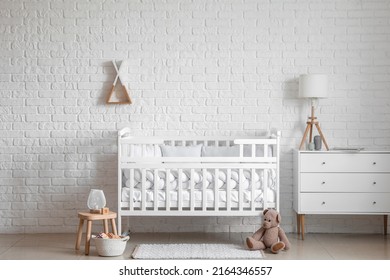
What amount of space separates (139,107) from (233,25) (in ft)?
3.26

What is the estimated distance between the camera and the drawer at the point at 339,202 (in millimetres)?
5242

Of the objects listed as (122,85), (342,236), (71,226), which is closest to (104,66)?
(122,85)

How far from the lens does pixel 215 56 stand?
18.3 ft

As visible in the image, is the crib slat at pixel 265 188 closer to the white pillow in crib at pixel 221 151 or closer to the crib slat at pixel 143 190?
the white pillow in crib at pixel 221 151

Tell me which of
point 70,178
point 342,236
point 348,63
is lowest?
point 342,236

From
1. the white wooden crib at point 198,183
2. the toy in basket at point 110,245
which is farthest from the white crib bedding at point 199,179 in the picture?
the toy in basket at point 110,245

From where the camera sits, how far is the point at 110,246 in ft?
15.1

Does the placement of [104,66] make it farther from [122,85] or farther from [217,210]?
Result: [217,210]

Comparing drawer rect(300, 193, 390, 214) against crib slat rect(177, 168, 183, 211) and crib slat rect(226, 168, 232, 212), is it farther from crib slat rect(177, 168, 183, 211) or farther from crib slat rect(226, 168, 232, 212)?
crib slat rect(177, 168, 183, 211)

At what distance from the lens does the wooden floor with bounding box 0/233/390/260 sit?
4629mm

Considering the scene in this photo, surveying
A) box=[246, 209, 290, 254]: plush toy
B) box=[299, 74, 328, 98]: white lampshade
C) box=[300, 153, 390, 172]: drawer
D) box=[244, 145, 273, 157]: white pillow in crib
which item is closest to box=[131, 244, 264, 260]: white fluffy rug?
box=[246, 209, 290, 254]: plush toy

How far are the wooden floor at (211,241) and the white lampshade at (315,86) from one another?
1.10 meters

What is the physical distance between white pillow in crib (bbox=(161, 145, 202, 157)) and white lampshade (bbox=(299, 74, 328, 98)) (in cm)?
93

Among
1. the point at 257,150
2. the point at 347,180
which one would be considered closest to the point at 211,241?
the point at 257,150
